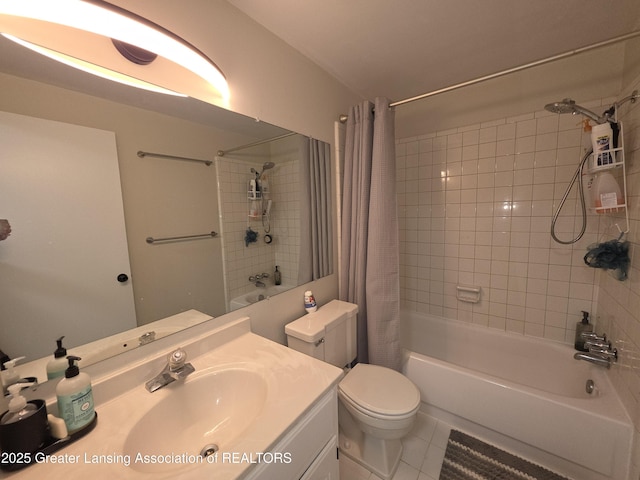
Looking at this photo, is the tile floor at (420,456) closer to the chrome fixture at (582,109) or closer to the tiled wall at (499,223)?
the tiled wall at (499,223)

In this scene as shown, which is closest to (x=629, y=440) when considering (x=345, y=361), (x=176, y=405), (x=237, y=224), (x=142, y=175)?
(x=345, y=361)

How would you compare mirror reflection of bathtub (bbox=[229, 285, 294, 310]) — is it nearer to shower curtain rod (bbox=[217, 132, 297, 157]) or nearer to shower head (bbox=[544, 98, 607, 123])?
shower curtain rod (bbox=[217, 132, 297, 157])

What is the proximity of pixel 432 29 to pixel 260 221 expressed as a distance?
53.3 inches

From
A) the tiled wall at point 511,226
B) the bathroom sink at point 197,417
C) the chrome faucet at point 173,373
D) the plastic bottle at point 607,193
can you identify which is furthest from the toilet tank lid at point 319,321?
the plastic bottle at point 607,193

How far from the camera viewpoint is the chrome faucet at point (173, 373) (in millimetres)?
830

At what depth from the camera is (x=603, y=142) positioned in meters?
1.21

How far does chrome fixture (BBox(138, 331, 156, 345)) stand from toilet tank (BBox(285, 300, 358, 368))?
62 cm

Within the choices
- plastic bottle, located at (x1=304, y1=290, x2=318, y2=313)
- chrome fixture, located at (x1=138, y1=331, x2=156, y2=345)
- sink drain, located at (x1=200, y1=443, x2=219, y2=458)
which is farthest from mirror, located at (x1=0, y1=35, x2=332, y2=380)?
sink drain, located at (x1=200, y1=443, x2=219, y2=458)

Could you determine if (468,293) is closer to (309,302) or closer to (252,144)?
(309,302)

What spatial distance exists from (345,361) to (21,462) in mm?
1350

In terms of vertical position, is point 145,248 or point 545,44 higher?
point 545,44

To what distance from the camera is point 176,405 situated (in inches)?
32.3

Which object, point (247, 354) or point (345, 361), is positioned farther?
point (345, 361)

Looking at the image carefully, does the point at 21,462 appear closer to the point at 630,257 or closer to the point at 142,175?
the point at 142,175
